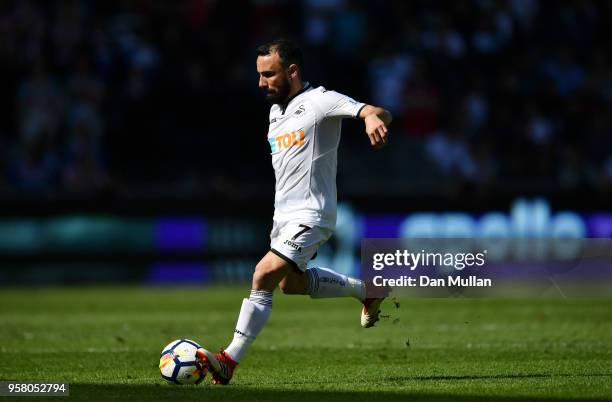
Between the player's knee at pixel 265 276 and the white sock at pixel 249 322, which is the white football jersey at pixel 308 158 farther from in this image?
A: the white sock at pixel 249 322

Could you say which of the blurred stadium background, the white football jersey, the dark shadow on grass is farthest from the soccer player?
the blurred stadium background

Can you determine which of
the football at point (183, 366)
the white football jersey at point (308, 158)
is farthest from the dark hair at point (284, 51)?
the football at point (183, 366)

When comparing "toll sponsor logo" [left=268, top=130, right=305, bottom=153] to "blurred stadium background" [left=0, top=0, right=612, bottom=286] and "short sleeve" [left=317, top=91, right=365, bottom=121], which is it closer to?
"short sleeve" [left=317, top=91, right=365, bottom=121]

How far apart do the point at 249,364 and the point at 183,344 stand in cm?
174

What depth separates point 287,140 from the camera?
8555mm

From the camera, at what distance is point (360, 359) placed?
32.7 feet

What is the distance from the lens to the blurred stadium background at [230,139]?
19203 millimetres

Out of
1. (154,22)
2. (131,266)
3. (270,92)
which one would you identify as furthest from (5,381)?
(154,22)

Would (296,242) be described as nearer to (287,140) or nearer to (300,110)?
(287,140)

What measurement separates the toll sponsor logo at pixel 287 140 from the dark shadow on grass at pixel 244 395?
1.75m

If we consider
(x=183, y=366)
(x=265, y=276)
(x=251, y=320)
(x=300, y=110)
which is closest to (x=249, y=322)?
(x=251, y=320)

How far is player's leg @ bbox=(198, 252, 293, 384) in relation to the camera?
8047mm

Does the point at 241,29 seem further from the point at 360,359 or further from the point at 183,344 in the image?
the point at 183,344

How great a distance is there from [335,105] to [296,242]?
3.27 ft
